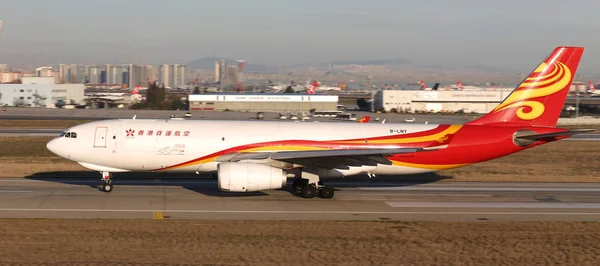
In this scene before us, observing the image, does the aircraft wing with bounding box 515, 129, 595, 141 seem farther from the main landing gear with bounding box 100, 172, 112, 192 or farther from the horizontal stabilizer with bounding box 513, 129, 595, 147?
the main landing gear with bounding box 100, 172, 112, 192

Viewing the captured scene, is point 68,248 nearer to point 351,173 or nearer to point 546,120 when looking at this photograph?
point 351,173

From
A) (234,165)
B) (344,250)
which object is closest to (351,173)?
(234,165)

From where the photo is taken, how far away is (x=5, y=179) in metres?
32.9

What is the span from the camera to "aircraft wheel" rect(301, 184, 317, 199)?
28781 millimetres

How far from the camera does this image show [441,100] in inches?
4847

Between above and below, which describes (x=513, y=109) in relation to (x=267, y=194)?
above

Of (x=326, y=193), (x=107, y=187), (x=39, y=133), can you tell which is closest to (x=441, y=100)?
A: (x=39, y=133)

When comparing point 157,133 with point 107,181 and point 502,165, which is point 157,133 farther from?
point 502,165

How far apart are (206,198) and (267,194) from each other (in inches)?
111

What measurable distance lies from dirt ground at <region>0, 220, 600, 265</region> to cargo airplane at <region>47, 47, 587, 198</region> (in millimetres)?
5599

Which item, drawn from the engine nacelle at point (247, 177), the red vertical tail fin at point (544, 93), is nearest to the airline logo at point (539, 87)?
the red vertical tail fin at point (544, 93)

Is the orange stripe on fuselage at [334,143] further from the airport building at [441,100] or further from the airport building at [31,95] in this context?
the airport building at [31,95]

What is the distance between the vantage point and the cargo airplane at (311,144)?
28188 millimetres

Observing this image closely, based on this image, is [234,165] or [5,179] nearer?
[234,165]
